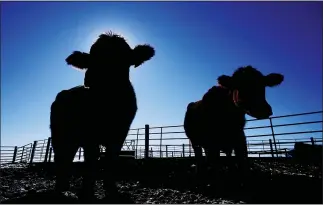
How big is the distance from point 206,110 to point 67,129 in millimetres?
2809

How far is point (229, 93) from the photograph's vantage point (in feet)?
17.7

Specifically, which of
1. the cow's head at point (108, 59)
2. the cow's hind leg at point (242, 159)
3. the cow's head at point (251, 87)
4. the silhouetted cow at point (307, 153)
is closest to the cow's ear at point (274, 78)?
the cow's head at point (251, 87)

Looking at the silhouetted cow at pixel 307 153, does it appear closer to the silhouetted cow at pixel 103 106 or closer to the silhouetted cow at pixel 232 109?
the silhouetted cow at pixel 232 109

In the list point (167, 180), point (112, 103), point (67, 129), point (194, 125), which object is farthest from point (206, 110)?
point (67, 129)

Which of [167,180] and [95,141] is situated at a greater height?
[95,141]

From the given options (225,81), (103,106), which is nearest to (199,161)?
(225,81)

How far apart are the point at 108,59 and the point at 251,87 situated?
110 inches

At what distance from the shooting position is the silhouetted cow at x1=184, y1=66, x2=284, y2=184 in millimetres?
4570

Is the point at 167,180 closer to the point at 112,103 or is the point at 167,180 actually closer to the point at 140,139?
the point at 112,103

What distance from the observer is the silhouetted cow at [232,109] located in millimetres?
4570

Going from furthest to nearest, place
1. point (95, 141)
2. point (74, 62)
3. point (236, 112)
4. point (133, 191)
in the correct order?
point (236, 112), point (74, 62), point (133, 191), point (95, 141)

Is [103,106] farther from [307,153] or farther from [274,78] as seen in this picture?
[307,153]

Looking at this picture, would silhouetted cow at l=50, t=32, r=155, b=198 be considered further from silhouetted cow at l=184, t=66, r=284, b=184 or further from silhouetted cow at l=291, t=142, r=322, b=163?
silhouetted cow at l=291, t=142, r=322, b=163

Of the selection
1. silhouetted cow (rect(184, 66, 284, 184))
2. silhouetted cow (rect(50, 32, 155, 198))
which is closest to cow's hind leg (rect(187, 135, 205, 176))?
silhouetted cow (rect(184, 66, 284, 184))
